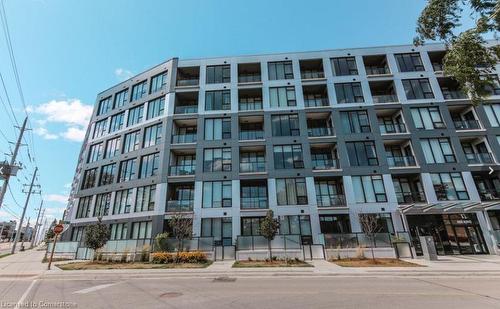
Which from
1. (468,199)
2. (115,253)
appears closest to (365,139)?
(468,199)

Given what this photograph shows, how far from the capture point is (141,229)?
80.7ft

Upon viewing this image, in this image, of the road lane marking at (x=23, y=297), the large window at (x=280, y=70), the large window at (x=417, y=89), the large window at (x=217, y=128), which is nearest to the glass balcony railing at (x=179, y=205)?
the large window at (x=217, y=128)

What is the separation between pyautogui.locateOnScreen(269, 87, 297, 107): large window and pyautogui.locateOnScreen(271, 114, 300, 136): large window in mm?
1510

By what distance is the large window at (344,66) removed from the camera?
28.6m

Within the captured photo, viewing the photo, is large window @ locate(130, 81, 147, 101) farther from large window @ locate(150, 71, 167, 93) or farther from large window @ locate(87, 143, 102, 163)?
large window @ locate(87, 143, 102, 163)

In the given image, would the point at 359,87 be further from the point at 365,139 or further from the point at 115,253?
the point at 115,253

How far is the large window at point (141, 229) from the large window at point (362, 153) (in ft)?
69.2

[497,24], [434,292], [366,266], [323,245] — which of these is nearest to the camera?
[434,292]

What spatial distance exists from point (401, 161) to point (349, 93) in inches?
355

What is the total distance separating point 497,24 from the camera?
Result: 1077 cm

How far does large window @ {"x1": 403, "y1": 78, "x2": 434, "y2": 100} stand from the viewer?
86.7 ft

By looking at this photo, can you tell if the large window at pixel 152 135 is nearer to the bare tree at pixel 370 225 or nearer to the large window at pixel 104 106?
the large window at pixel 104 106

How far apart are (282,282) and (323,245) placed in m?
9.59

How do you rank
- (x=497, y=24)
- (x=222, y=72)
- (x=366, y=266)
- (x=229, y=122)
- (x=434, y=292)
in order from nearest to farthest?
(x=434, y=292) → (x=497, y=24) → (x=366, y=266) → (x=229, y=122) → (x=222, y=72)
